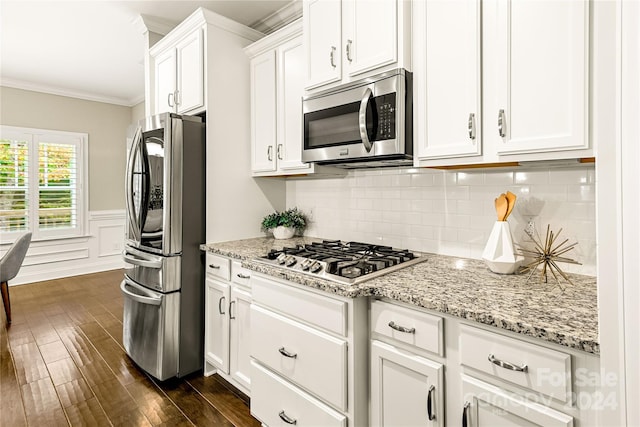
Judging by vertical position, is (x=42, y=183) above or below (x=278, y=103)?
below

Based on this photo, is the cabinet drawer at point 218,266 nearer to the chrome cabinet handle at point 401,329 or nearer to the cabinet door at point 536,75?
the chrome cabinet handle at point 401,329

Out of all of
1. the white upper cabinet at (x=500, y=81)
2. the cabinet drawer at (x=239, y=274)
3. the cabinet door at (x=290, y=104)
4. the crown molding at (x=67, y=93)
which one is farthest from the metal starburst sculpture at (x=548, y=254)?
the crown molding at (x=67, y=93)

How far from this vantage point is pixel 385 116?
1.72 metres

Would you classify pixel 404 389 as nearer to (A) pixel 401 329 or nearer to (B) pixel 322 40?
(A) pixel 401 329

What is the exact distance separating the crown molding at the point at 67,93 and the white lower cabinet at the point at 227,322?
443cm

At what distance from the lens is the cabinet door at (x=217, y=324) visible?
7.43 ft

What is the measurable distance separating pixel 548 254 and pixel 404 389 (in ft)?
2.79

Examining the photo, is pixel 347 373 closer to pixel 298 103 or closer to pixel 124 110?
pixel 298 103

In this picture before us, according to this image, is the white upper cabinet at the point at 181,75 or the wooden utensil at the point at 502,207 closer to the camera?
the wooden utensil at the point at 502,207

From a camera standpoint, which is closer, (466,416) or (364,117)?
(466,416)

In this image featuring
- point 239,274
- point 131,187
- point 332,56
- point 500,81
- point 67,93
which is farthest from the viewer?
point 67,93

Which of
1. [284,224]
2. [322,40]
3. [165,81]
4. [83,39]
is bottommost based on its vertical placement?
[284,224]

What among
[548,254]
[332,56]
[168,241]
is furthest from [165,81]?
[548,254]

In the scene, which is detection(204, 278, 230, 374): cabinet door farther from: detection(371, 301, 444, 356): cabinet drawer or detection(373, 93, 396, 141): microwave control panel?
detection(373, 93, 396, 141): microwave control panel
